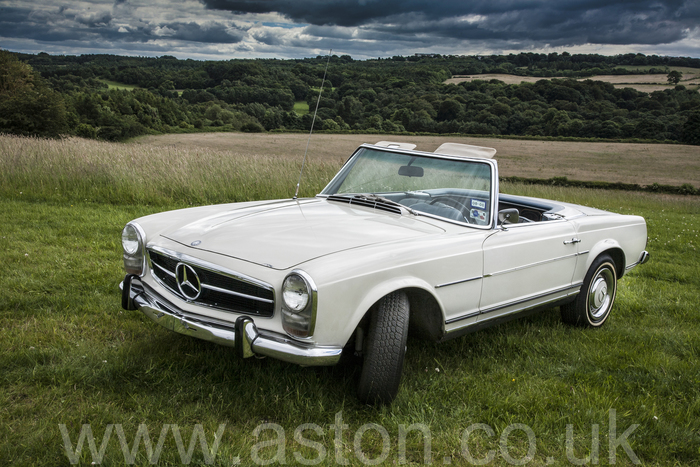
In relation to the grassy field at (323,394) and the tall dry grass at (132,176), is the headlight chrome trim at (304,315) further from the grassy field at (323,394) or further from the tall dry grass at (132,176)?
the tall dry grass at (132,176)

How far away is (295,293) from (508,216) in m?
1.89

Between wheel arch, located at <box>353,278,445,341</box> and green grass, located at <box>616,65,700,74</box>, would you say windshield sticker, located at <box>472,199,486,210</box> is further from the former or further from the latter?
green grass, located at <box>616,65,700,74</box>

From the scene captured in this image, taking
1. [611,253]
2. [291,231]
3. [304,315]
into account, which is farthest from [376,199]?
[611,253]

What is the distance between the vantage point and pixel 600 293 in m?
4.32

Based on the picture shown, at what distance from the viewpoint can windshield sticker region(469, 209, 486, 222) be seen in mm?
3436

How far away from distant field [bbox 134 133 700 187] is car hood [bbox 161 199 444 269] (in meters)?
19.4

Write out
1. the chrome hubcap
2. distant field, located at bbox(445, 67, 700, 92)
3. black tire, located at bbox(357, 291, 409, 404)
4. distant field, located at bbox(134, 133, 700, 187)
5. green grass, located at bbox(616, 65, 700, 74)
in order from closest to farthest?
black tire, located at bbox(357, 291, 409, 404), the chrome hubcap, distant field, located at bbox(134, 133, 700, 187), distant field, located at bbox(445, 67, 700, 92), green grass, located at bbox(616, 65, 700, 74)

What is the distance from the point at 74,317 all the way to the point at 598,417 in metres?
3.61

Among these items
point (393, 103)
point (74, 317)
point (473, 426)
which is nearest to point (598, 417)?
point (473, 426)

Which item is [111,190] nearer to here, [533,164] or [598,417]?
[598,417]

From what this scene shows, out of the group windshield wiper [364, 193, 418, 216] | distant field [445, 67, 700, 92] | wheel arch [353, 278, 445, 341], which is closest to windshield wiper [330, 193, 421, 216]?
windshield wiper [364, 193, 418, 216]

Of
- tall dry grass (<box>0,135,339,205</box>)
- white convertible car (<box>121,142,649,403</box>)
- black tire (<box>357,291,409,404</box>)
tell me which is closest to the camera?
white convertible car (<box>121,142,649,403</box>)

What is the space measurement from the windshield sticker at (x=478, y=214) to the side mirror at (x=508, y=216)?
0.14 m

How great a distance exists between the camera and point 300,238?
9.36 ft
